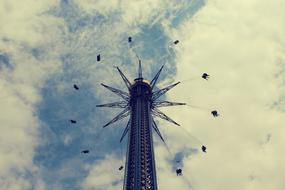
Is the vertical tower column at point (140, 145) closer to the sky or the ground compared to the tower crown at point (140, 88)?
closer to the ground

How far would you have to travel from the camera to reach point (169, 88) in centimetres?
13438

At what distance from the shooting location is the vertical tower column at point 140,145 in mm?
103375

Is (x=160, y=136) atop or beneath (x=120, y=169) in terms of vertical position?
atop

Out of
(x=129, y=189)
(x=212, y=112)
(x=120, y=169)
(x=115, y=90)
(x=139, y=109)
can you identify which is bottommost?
(x=129, y=189)

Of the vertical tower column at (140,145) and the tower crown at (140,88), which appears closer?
the vertical tower column at (140,145)

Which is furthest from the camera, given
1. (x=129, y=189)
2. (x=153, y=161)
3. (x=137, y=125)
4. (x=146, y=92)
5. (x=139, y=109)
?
(x=146, y=92)

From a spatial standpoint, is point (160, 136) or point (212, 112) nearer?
point (212, 112)

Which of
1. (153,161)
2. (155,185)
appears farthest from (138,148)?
(155,185)

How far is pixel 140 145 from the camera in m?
114

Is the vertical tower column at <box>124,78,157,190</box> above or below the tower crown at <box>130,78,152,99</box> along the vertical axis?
below

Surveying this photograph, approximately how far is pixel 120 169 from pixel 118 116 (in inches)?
921

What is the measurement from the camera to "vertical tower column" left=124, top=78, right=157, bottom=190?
339 ft

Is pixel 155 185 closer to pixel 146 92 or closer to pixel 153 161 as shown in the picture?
pixel 153 161

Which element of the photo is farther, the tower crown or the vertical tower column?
the tower crown
